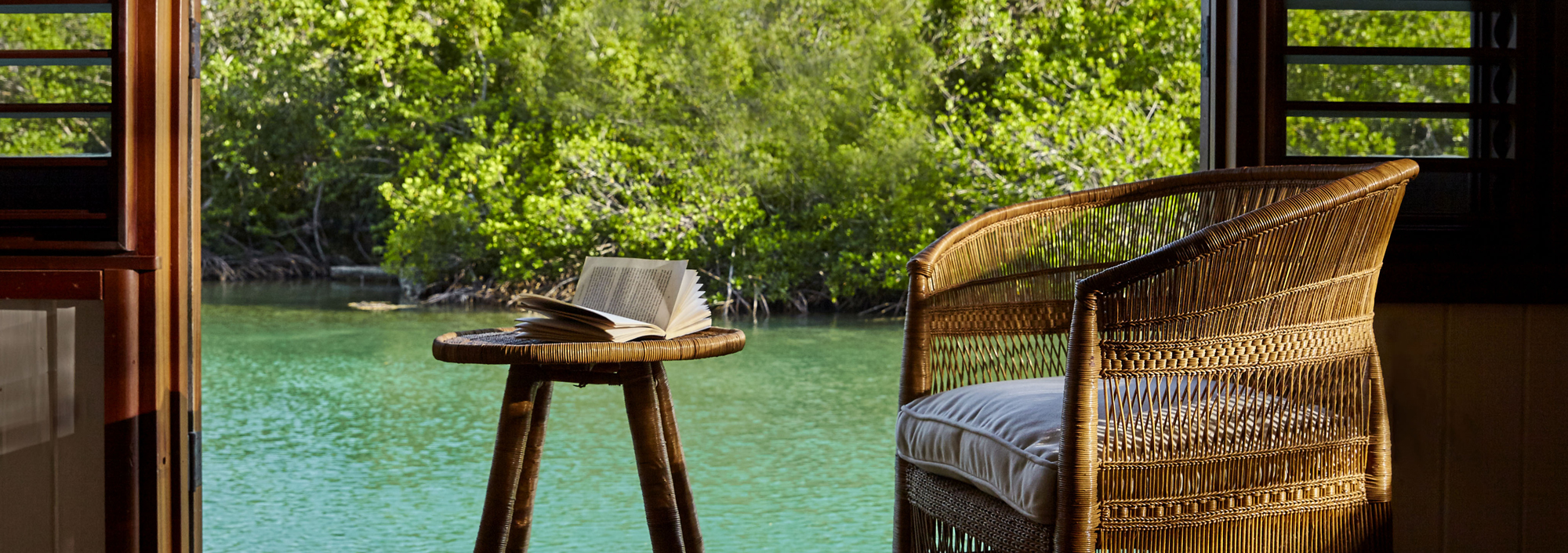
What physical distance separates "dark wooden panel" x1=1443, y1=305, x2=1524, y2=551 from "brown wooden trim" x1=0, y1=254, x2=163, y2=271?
1.79 m

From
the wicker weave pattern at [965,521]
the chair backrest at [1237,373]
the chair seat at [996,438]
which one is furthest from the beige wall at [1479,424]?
the wicker weave pattern at [965,521]

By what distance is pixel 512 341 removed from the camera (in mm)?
1426

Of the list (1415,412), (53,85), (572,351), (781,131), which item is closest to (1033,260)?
(1415,412)

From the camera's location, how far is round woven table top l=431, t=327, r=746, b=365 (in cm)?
133

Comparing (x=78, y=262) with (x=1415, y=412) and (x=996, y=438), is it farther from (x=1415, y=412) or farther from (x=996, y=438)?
(x=1415, y=412)

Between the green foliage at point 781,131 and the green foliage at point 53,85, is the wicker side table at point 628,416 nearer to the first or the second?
the green foliage at point 781,131

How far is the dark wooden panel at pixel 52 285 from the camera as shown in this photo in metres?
1.54

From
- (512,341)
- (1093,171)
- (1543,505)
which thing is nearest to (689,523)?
(512,341)

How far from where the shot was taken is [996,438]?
4.04 feet

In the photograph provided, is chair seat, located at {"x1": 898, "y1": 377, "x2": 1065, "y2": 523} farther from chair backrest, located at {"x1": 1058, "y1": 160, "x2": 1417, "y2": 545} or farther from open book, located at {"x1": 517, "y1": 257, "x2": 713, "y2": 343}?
open book, located at {"x1": 517, "y1": 257, "x2": 713, "y2": 343}

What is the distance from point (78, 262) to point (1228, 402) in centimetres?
146

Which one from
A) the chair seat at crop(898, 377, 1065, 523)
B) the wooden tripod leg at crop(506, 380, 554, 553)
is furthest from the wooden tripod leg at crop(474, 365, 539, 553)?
the chair seat at crop(898, 377, 1065, 523)

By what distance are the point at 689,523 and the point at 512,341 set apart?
0.37 meters

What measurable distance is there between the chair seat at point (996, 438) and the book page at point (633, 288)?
0.34 metres
